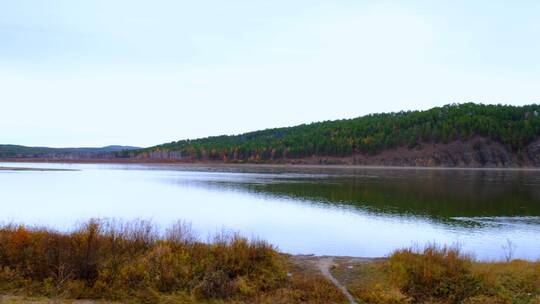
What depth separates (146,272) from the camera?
970cm

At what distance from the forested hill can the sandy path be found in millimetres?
114345

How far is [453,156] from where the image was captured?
122 metres

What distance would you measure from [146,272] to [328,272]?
388 cm

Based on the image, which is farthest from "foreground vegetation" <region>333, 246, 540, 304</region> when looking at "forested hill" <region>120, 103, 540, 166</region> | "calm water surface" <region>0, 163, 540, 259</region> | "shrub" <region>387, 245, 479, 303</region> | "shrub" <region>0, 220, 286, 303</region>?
"forested hill" <region>120, 103, 540, 166</region>

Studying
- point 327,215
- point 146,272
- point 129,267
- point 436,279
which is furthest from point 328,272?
point 327,215

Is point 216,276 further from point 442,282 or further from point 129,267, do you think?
point 442,282

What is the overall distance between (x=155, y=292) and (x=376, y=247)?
10.8 meters

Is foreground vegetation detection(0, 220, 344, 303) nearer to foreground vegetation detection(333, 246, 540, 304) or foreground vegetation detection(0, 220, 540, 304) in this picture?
foreground vegetation detection(0, 220, 540, 304)

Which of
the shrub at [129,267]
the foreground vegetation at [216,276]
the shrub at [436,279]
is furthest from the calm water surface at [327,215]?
the shrub at [129,267]

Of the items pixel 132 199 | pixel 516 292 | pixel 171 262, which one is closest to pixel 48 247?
pixel 171 262

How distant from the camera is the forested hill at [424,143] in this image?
12319 cm

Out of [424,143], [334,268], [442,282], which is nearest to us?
[442,282]

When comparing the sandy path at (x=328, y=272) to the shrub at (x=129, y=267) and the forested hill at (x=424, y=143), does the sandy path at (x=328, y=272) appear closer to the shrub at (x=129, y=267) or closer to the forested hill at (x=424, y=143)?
the shrub at (x=129, y=267)

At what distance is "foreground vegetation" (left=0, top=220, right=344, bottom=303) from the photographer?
29.7 ft
